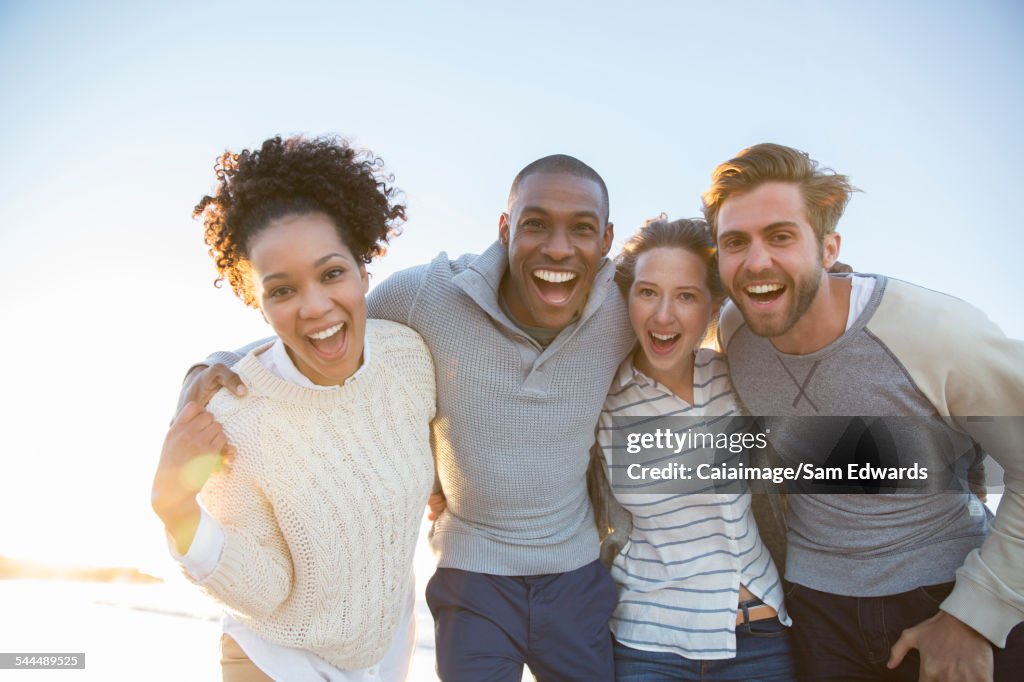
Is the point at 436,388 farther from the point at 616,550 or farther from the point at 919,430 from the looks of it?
the point at 919,430

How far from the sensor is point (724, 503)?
9.07ft

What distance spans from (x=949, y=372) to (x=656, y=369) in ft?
3.43

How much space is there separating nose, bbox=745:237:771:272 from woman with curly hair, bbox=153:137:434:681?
55.1 inches

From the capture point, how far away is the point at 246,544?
2184 mm

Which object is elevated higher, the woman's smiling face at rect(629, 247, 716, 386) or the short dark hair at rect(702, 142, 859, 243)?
the short dark hair at rect(702, 142, 859, 243)

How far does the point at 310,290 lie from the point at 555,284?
3.26ft

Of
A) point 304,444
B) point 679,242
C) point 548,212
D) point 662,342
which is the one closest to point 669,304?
point 662,342

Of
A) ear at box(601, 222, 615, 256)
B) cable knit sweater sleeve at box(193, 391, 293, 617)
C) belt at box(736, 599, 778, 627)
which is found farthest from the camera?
ear at box(601, 222, 615, 256)

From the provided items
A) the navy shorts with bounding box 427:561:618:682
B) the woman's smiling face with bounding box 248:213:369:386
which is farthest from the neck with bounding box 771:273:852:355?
the woman's smiling face with bounding box 248:213:369:386

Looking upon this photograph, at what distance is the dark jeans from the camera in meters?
2.65

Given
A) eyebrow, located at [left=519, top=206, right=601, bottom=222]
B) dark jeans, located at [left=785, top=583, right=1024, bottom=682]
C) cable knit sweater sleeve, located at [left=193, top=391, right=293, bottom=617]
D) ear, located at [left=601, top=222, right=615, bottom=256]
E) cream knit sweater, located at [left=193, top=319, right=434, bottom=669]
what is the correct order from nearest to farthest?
cable knit sweater sleeve, located at [left=193, top=391, right=293, bottom=617] < cream knit sweater, located at [left=193, top=319, right=434, bottom=669] < dark jeans, located at [left=785, top=583, right=1024, bottom=682] < eyebrow, located at [left=519, top=206, right=601, bottom=222] < ear, located at [left=601, top=222, right=615, bottom=256]

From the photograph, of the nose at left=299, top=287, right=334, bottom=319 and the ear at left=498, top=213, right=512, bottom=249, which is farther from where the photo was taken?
the ear at left=498, top=213, right=512, bottom=249

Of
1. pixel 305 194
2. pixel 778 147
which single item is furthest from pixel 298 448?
pixel 778 147

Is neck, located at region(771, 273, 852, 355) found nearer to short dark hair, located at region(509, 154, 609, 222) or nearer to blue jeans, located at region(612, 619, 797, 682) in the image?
short dark hair, located at region(509, 154, 609, 222)
